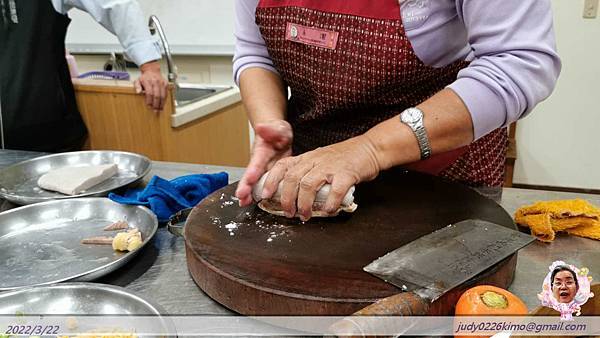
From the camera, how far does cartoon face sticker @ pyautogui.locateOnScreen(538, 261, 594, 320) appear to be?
63cm

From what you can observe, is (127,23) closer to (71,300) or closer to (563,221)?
(71,300)

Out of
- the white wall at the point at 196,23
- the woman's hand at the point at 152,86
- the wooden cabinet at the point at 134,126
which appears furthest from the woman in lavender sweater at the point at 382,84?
the white wall at the point at 196,23

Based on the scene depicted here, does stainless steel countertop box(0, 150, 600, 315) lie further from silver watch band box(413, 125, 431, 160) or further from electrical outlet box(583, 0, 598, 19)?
electrical outlet box(583, 0, 598, 19)

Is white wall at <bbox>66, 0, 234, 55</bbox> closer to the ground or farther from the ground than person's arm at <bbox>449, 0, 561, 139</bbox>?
closer to the ground

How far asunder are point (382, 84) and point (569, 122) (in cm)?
243

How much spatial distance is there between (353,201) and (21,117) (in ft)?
5.28

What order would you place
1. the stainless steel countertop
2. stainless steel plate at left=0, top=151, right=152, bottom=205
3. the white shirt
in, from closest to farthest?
1. the stainless steel countertop
2. stainless steel plate at left=0, top=151, right=152, bottom=205
3. the white shirt

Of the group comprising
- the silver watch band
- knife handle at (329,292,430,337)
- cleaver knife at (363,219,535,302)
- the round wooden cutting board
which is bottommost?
the round wooden cutting board

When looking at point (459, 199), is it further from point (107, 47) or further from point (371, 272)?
point (107, 47)

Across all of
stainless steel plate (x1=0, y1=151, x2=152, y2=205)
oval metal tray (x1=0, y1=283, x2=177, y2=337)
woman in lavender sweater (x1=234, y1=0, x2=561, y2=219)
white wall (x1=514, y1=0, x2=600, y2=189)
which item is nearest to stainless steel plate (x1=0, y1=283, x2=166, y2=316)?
oval metal tray (x1=0, y1=283, x2=177, y2=337)

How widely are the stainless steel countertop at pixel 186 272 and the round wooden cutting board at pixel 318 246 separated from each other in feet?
0.10

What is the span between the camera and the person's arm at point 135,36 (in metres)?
2.15

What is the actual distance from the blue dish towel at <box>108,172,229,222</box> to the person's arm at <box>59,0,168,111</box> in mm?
1041

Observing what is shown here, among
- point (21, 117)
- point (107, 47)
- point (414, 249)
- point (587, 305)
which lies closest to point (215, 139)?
point (21, 117)
